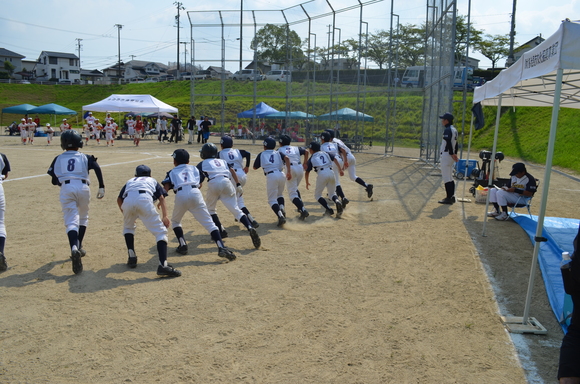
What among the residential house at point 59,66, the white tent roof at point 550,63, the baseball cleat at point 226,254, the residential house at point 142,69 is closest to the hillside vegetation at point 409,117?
the white tent roof at point 550,63

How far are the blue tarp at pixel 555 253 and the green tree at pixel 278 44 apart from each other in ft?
66.8

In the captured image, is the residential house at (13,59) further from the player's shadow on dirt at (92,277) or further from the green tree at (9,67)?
the player's shadow on dirt at (92,277)

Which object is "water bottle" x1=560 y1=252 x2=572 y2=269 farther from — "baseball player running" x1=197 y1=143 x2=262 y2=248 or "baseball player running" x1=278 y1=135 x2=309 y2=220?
"baseball player running" x1=278 y1=135 x2=309 y2=220

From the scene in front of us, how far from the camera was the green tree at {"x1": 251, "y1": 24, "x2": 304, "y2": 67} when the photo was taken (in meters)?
26.7

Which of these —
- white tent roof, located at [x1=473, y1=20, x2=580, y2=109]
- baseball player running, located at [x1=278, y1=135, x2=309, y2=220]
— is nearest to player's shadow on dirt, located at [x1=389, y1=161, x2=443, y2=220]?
baseball player running, located at [x1=278, y1=135, x2=309, y2=220]

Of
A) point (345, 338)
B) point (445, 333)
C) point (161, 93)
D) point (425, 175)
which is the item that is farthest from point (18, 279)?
point (161, 93)

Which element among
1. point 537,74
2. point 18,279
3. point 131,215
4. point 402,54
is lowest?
point 18,279

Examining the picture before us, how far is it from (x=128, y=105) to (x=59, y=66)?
7747 centimetres

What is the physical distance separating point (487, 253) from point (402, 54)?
49.1ft

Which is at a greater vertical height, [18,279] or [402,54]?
[402,54]

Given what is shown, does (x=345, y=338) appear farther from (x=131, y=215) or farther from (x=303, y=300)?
(x=131, y=215)

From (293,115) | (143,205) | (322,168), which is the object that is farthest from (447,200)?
(293,115)

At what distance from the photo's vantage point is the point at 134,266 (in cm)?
602

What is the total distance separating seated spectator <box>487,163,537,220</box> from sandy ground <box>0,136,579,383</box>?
2.12ft
